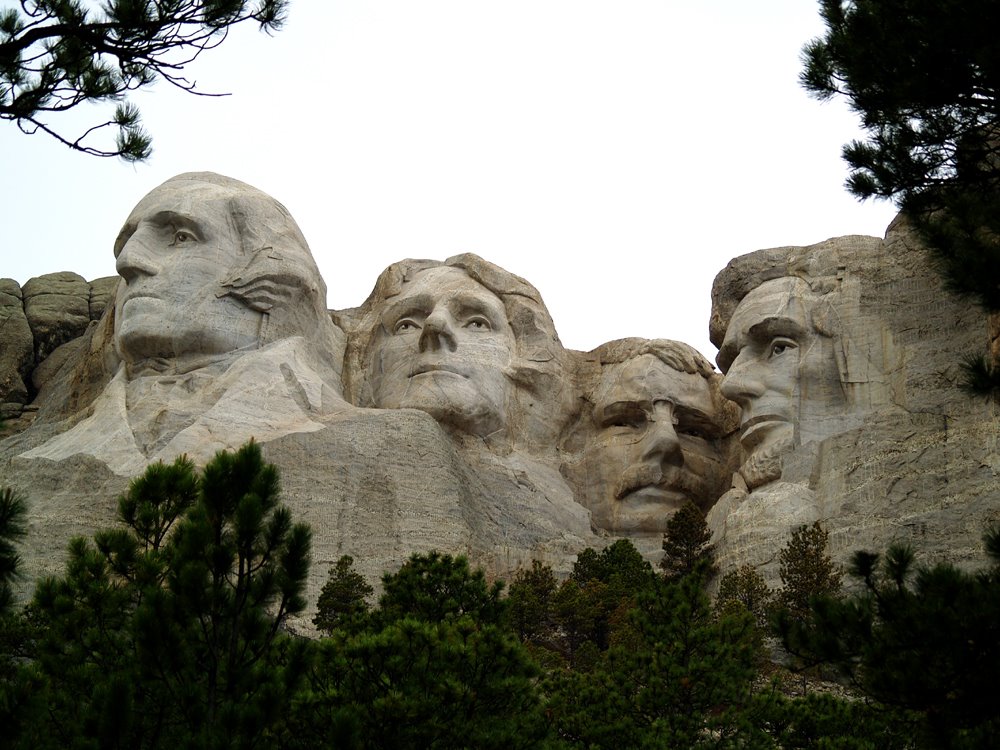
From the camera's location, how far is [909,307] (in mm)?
23016

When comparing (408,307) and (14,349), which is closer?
(408,307)

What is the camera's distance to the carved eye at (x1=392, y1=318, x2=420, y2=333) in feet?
83.1

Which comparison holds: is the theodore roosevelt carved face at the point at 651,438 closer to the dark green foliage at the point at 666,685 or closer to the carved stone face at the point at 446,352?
the carved stone face at the point at 446,352

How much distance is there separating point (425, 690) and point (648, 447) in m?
12.3

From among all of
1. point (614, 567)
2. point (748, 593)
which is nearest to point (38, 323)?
point (614, 567)

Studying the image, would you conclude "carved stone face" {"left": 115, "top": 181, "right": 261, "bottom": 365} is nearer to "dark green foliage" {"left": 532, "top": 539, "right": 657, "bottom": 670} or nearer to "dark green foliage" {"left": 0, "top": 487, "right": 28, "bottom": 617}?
"dark green foliage" {"left": 532, "top": 539, "right": 657, "bottom": 670}

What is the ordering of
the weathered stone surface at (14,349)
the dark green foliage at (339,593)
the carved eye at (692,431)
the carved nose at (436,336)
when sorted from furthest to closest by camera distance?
the weathered stone surface at (14,349) → the carved eye at (692,431) → the carved nose at (436,336) → the dark green foliage at (339,593)

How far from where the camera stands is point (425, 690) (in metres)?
12.9

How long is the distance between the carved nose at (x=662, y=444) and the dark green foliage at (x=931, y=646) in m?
12.6

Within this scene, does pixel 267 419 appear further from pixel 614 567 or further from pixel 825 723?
pixel 825 723

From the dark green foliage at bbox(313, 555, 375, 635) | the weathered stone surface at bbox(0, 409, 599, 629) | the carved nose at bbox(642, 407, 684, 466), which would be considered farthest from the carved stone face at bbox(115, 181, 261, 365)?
the carved nose at bbox(642, 407, 684, 466)

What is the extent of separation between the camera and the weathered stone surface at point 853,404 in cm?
2041

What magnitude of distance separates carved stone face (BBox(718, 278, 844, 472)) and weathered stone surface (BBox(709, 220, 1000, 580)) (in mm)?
16

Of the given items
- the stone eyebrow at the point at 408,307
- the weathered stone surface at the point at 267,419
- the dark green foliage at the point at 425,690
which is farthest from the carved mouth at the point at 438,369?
the dark green foliage at the point at 425,690
